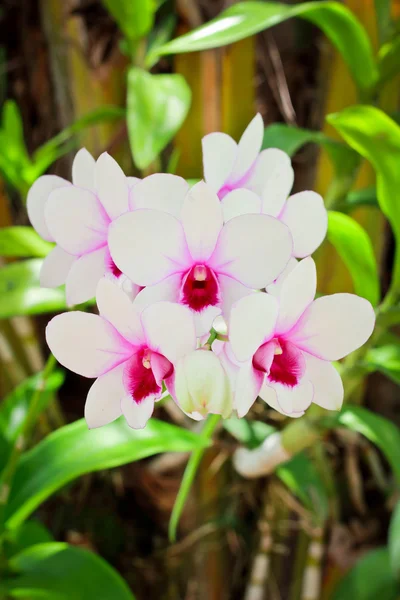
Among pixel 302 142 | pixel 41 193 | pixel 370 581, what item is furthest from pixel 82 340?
pixel 370 581

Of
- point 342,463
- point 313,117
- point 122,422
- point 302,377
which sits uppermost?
point 302,377

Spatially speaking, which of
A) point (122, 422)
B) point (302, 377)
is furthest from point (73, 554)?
point (302, 377)

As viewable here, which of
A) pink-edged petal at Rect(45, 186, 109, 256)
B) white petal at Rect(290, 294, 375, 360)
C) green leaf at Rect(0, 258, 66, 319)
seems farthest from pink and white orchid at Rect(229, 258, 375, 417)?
green leaf at Rect(0, 258, 66, 319)

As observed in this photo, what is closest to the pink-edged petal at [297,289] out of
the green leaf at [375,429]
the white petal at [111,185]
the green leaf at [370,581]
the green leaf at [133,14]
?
the white petal at [111,185]

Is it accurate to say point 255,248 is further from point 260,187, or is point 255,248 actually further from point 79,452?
point 79,452

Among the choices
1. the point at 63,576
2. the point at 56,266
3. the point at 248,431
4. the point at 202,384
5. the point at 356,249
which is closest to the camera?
the point at 202,384

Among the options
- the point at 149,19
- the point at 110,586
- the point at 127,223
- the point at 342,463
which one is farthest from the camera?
the point at 342,463

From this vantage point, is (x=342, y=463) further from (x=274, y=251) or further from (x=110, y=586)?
(x=274, y=251)
